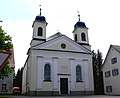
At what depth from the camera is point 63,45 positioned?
30250 mm

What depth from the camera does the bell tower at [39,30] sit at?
29984 millimetres

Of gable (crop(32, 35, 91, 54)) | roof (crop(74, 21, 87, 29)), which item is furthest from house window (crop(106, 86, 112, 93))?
roof (crop(74, 21, 87, 29))

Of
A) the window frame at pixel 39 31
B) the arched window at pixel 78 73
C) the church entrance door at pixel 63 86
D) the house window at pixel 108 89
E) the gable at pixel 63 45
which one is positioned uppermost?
the window frame at pixel 39 31

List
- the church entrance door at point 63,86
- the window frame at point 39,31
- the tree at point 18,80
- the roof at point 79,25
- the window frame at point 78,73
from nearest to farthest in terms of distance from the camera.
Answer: the church entrance door at point 63,86, the window frame at point 78,73, the window frame at point 39,31, the roof at point 79,25, the tree at point 18,80

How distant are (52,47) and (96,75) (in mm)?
19766

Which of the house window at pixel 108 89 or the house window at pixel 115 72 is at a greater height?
the house window at pixel 115 72

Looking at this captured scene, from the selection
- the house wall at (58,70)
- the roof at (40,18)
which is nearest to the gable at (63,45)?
the house wall at (58,70)

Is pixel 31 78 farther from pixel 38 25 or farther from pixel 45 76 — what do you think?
pixel 38 25

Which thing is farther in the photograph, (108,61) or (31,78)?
(108,61)

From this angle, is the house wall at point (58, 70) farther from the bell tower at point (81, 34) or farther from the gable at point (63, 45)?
the bell tower at point (81, 34)

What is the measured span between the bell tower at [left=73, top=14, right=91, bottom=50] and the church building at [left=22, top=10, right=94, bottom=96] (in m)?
1.70

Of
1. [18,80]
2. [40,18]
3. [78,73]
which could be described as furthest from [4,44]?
[18,80]

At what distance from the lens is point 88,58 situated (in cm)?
3120

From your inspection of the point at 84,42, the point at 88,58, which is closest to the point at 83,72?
the point at 88,58
